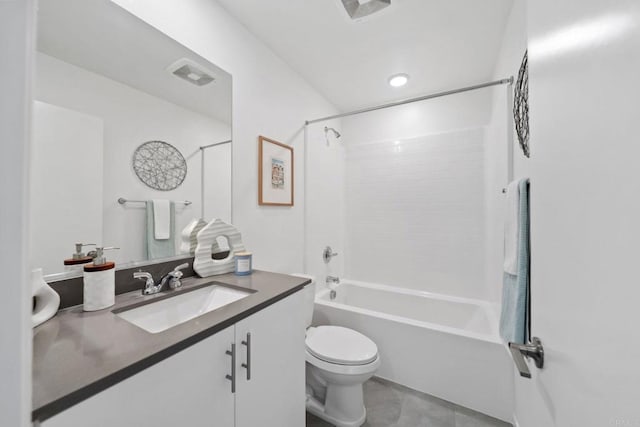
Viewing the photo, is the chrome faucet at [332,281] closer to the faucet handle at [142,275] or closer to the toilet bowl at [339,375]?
the toilet bowl at [339,375]

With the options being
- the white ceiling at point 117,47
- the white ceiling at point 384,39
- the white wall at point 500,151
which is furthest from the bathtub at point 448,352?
the white ceiling at point 384,39

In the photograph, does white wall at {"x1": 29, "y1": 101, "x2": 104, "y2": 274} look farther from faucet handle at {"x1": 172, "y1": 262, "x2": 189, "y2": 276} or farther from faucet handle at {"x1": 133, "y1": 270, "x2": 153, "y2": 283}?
faucet handle at {"x1": 172, "y1": 262, "x2": 189, "y2": 276}

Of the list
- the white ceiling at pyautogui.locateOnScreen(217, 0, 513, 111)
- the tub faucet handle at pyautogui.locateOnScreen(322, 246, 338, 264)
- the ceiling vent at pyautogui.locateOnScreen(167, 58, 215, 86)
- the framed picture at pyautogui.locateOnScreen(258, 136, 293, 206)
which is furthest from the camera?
the tub faucet handle at pyautogui.locateOnScreen(322, 246, 338, 264)

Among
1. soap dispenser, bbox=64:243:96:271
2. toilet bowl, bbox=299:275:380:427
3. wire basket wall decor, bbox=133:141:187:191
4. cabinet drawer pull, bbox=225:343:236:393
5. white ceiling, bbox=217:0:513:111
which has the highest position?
white ceiling, bbox=217:0:513:111

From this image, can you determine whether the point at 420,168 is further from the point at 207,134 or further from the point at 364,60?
the point at 207,134

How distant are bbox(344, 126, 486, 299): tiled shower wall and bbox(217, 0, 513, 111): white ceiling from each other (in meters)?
0.61

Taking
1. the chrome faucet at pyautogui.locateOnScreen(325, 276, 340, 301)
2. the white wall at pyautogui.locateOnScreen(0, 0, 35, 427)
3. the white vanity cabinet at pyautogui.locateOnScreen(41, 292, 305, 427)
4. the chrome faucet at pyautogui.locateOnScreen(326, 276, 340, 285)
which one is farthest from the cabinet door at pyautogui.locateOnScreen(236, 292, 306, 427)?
the chrome faucet at pyautogui.locateOnScreen(326, 276, 340, 285)

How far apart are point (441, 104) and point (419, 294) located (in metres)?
1.94

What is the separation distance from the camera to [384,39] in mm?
1730

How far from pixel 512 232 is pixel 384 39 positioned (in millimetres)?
1517

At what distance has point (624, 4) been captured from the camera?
32cm

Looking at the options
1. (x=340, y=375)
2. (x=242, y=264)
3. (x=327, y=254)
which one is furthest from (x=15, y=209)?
(x=327, y=254)

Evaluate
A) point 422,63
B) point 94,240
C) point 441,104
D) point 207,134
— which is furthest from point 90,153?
point 441,104

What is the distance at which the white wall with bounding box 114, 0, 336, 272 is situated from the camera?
1.26 meters
